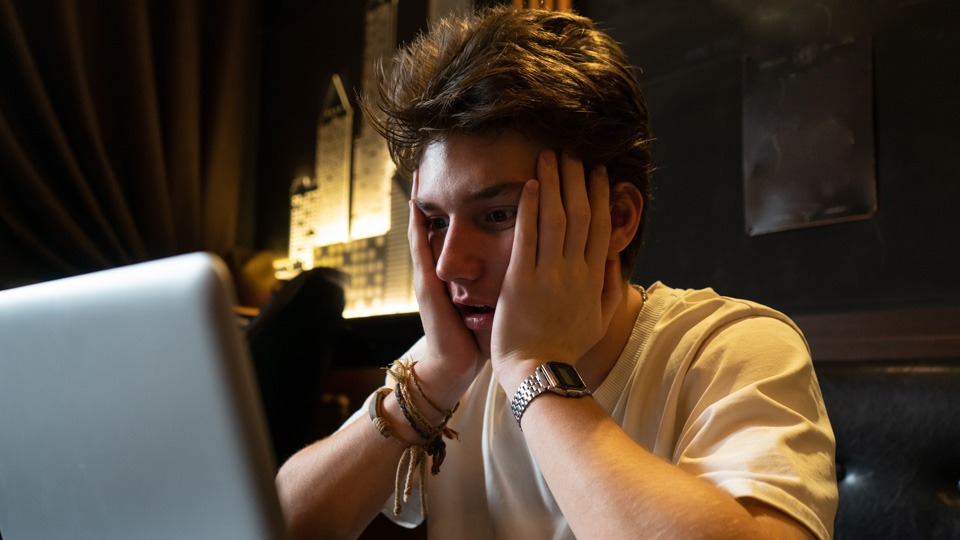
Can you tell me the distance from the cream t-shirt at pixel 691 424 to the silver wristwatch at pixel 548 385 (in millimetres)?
148

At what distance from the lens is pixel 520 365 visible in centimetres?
87

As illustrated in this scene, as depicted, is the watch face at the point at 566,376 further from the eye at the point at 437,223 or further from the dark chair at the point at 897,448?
the dark chair at the point at 897,448

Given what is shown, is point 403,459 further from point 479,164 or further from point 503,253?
point 479,164

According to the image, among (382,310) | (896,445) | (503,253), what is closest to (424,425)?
(503,253)

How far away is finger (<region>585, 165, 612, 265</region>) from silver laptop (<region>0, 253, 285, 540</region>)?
0.69m

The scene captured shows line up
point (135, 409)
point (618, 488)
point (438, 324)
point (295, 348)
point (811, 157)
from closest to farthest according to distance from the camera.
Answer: point (135, 409), point (618, 488), point (438, 324), point (811, 157), point (295, 348)

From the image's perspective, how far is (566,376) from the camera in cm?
84

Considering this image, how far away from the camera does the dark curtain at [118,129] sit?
2.49 m

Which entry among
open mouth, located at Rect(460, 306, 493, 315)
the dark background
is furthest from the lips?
the dark background

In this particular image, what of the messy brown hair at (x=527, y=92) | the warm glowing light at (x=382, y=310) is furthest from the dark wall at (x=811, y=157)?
the warm glowing light at (x=382, y=310)

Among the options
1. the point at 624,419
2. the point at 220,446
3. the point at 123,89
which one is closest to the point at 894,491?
A: the point at 624,419

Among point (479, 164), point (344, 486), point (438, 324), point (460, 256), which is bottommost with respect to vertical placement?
point (344, 486)

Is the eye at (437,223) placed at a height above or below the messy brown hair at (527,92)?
below

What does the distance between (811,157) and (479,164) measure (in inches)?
38.4
